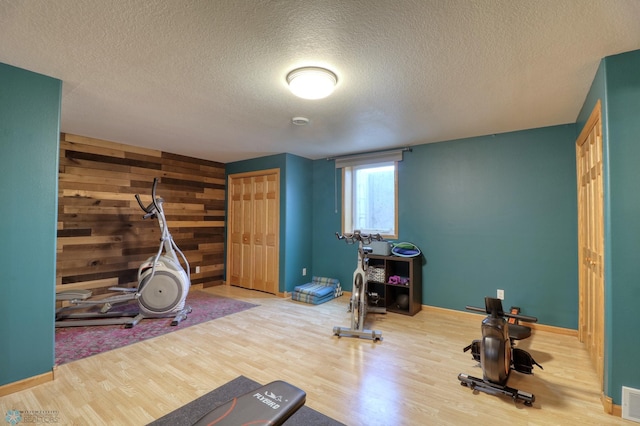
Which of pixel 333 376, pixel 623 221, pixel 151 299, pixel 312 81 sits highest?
pixel 312 81

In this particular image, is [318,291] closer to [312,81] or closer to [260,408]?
[312,81]

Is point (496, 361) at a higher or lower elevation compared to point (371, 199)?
lower

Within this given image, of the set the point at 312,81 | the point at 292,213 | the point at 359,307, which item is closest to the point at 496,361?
the point at 359,307

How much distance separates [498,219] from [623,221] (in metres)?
1.84

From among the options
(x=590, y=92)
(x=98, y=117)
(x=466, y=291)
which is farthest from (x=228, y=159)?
(x=590, y=92)

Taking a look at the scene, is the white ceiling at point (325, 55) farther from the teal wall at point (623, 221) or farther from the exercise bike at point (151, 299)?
the exercise bike at point (151, 299)

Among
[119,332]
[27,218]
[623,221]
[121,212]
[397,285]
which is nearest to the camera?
[623,221]

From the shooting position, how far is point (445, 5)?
150 centimetres

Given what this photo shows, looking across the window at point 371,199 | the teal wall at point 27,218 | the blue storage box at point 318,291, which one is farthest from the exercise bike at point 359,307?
the teal wall at point 27,218

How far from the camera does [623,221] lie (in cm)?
190

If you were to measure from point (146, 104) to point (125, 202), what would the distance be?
225 cm

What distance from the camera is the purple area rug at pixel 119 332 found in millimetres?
2783

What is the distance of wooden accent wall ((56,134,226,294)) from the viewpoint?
154 inches

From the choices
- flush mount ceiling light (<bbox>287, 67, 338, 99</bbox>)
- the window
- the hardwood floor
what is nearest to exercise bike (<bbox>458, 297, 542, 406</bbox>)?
the hardwood floor
